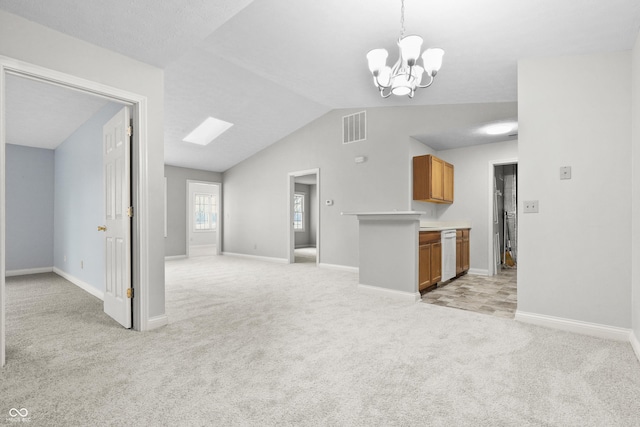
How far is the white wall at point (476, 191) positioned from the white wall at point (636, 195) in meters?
2.87

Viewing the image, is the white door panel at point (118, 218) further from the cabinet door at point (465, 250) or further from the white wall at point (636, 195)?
the cabinet door at point (465, 250)

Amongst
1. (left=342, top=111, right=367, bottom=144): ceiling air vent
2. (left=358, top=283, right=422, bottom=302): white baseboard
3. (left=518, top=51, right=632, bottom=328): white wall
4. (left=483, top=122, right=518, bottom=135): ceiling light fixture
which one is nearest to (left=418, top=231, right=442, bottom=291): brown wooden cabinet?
(left=358, top=283, right=422, bottom=302): white baseboard

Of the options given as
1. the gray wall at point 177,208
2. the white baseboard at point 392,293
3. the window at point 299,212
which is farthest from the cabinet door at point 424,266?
the window at point 299,212

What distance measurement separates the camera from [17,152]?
5520 mm

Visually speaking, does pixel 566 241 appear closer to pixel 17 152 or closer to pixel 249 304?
pixel 249 304

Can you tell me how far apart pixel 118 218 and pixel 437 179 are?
456cm

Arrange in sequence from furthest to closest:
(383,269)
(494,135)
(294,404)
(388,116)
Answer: (388,116) < (494,135) < (383,269) < (294,404)

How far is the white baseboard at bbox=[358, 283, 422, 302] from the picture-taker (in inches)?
144

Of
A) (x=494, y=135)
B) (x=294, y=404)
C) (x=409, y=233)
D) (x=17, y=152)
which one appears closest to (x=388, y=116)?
(x=494, y=135)

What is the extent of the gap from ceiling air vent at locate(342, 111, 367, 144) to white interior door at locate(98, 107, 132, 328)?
390 cm

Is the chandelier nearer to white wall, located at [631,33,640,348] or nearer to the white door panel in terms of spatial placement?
white wall, located at [631,33,640,348]

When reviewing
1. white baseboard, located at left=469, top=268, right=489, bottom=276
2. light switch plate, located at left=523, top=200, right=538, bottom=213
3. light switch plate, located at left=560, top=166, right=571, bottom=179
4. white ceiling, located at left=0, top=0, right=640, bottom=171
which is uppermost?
white ceiling, located at left=0, top=0, right=640, bottom=171

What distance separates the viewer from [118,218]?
9.65ft

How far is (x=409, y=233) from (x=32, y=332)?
383 cm
